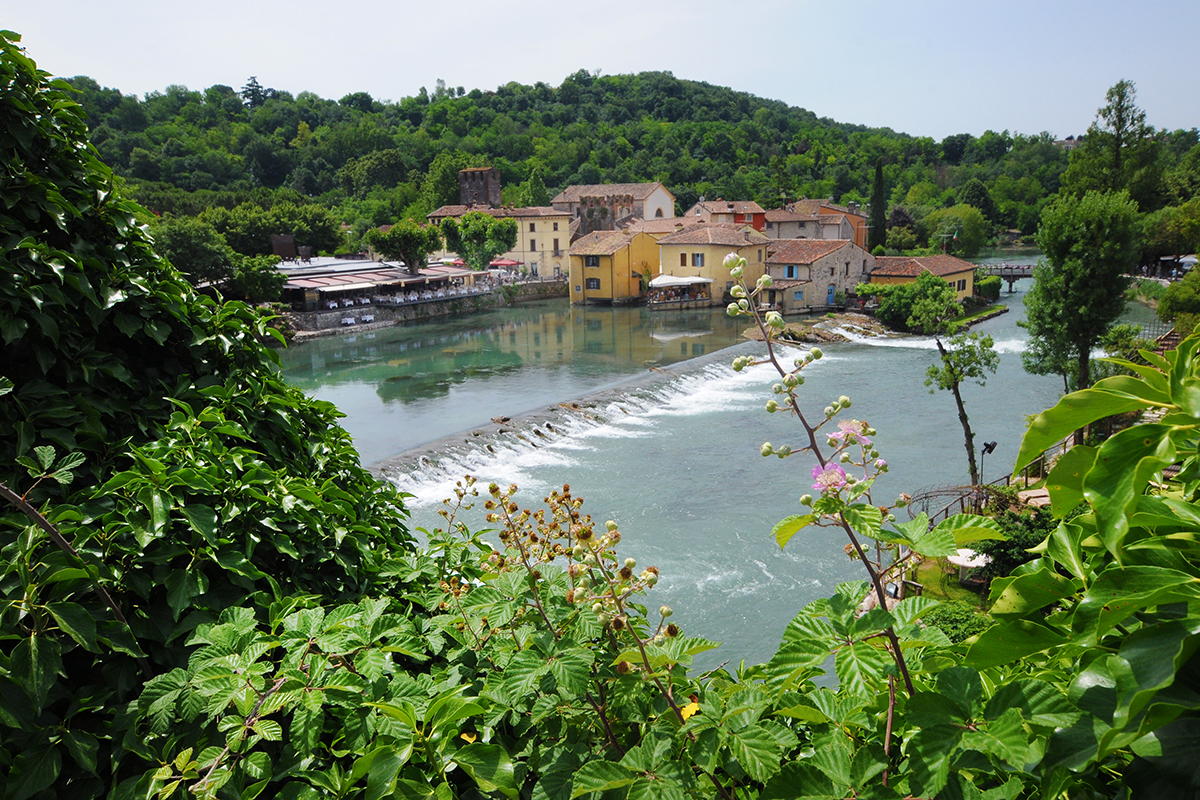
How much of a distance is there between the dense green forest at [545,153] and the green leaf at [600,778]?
177 feet

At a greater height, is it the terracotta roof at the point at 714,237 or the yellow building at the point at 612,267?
the terracotta roof at the point at 714,237

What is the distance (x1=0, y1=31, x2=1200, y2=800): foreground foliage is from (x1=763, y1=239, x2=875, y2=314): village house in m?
36.8

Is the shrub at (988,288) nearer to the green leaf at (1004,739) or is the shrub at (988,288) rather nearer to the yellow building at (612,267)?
the yellow building at (612,267)

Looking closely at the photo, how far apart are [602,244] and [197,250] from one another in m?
21.8

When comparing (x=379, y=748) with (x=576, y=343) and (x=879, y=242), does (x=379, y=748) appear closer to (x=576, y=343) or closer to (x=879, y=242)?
(x=576, y=343)

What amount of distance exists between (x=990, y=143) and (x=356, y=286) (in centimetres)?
10159

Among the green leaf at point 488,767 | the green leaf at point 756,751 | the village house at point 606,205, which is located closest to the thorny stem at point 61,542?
the green leaf at point 488,767

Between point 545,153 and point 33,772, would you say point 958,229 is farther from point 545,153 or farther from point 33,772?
point 33,772

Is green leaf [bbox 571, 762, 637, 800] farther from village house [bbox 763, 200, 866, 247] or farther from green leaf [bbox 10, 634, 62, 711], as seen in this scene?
village house [bbox 763, 200, 866, 247]

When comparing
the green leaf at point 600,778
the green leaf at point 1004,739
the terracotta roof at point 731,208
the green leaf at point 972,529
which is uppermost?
the terracotta roof at point 731,208

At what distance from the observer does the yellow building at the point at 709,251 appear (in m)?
41.2

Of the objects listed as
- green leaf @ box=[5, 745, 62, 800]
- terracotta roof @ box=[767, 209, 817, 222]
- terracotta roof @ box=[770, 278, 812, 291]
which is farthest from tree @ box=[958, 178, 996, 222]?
green leaf @ box=[5, 745, 62, 800]

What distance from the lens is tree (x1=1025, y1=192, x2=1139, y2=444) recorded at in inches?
713

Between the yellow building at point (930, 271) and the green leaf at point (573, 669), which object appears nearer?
the green leaf at point (573, 669)
